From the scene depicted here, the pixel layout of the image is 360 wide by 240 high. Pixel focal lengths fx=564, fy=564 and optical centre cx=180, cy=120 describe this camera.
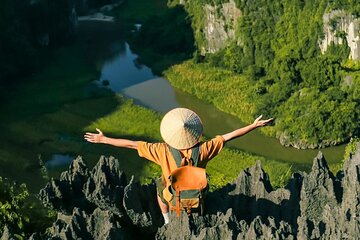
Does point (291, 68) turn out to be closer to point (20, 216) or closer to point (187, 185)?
point (20, 216)

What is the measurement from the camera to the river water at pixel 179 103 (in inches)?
877

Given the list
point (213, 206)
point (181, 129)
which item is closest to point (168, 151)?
point (181, 129)

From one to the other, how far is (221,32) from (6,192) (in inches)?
1114

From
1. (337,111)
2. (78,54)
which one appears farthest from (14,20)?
(337,111)

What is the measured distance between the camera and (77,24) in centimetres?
4347

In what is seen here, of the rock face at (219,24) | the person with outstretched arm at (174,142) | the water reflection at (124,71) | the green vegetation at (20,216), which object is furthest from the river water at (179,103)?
the person with outstretched arm at (174,142)

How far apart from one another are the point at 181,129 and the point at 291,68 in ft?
68.4

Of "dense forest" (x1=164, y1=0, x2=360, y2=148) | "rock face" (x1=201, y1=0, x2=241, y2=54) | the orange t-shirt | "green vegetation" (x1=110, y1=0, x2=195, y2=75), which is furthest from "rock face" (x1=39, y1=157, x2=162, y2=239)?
"rock face" (x1=201, y1=0, x2=241, y2=54)

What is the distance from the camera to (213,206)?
6020 mm

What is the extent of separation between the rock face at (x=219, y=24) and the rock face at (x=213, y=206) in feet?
91.2

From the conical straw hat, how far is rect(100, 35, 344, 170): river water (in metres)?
15.5

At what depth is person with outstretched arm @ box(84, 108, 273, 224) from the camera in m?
5.32

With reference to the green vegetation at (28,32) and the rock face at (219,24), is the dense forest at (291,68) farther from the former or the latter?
the green vegetation at (28,32)

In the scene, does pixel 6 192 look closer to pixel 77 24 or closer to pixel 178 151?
pixel 178 151
